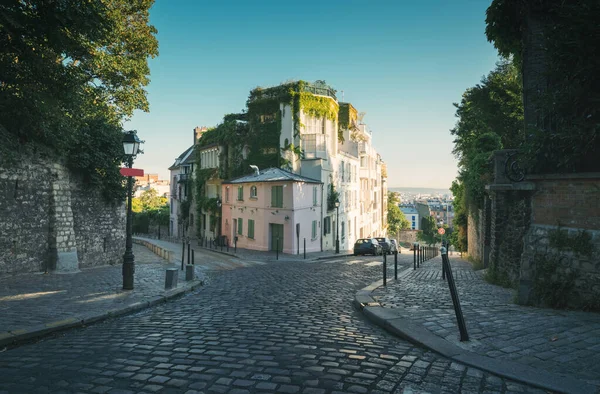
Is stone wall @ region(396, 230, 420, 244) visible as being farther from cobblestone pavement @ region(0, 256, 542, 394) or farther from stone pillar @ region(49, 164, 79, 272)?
cobblestone pavement @ region(0, 256, 542, 394)

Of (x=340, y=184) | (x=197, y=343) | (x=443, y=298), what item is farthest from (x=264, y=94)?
(x=197, y=343)

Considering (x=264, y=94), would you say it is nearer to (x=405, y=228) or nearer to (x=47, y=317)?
(x=47, y=317)

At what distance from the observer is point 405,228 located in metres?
101

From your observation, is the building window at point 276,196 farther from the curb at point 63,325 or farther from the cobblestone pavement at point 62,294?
the curb at point 63,325

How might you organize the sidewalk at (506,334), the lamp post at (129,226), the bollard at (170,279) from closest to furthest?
1. the sidewalk at (506,334)
2. the lamp post at (129,226)
3. the bollard at (170,279)

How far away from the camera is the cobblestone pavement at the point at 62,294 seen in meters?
7.19

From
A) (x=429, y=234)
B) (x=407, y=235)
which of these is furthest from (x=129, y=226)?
(x=407, y=235)

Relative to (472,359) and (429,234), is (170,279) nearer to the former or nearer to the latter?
(472,359)

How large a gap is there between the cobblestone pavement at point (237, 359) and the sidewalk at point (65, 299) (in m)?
0.34

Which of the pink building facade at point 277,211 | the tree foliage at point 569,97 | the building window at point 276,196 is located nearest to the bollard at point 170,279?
the tree foliage at point 569,97

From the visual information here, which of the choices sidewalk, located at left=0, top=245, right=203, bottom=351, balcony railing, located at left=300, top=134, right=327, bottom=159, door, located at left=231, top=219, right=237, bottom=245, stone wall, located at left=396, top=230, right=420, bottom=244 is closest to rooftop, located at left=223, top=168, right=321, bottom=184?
balcony railing, located at left=300, top=134, right=327, bottom=159

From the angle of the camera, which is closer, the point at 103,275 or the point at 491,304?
the point at 491,304

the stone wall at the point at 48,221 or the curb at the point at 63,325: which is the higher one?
the stone wall at the point at 48,221

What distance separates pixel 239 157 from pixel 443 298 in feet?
94.8
